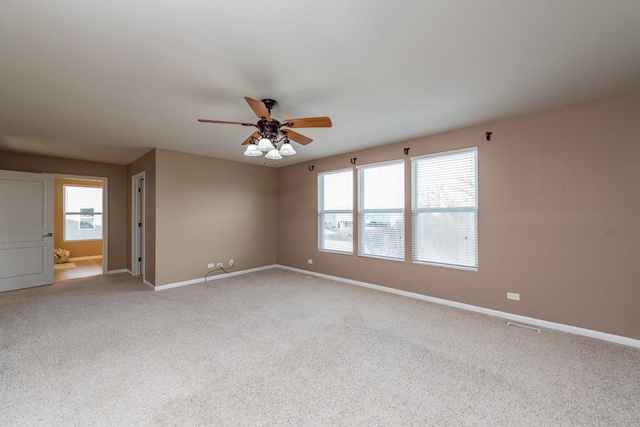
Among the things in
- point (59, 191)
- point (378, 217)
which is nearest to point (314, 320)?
point (378, 217)

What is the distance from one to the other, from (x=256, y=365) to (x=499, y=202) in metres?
3.39

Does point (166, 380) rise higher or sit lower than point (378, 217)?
lower

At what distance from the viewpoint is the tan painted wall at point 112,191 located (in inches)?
216

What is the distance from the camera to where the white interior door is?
15.3ft

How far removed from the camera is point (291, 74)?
2361mm

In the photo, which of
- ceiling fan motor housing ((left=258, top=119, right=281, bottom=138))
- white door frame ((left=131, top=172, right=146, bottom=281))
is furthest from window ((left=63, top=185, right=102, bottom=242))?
ceiling fan motor housing ((left=258, top=119, right=281, bottom=138))

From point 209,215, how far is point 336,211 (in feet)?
8.33

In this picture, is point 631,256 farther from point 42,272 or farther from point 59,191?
point 59,191

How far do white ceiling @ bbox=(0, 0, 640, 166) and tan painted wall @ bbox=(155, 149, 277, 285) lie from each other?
5.16ft

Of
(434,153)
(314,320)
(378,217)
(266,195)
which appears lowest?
(314,320)

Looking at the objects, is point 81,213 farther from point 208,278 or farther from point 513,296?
point 513,296

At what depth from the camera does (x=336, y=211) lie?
543 cm

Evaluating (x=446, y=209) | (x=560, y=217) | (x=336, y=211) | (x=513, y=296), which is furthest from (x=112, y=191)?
(x=560, y=217)

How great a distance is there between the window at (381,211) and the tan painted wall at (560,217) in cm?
65
